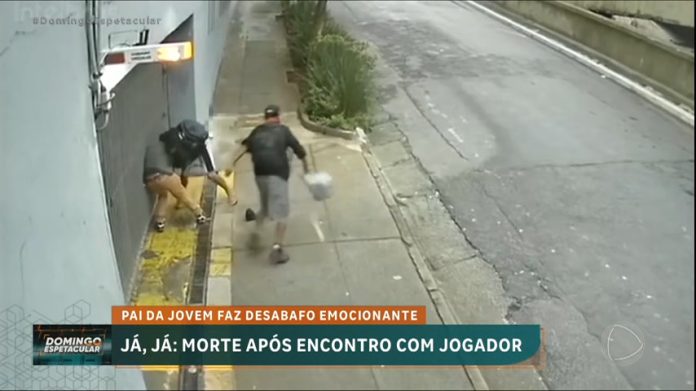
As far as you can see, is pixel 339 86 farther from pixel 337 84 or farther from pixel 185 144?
pixel 185 144

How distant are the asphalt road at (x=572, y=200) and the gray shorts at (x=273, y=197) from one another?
4.43 feet

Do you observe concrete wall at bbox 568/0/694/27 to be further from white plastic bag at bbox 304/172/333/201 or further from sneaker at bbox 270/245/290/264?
sneaker at bbox 270/245/290/264

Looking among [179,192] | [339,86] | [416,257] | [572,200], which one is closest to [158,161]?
[179,192]

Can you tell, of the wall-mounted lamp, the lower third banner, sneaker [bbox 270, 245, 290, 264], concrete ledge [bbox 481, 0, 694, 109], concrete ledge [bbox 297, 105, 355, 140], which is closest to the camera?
concrete ledge [bbox 481, 0, 694, 109]

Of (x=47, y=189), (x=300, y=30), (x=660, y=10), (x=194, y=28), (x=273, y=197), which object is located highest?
(x=660, y=10)

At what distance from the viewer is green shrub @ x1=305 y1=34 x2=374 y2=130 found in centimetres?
721

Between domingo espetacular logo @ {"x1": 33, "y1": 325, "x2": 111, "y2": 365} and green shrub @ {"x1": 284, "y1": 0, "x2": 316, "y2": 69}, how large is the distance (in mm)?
7463

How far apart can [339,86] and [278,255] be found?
12.8ft

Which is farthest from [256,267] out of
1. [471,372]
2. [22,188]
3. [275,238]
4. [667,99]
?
[667,99]

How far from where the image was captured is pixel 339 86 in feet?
24.4

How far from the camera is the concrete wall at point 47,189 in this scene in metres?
1.59

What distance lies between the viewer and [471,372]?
326cm

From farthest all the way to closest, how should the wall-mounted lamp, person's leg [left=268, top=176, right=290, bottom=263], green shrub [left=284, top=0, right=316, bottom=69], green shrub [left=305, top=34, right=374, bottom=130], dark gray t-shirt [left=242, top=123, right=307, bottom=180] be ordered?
green shrub [left=284, top=0, right=316, bottom=69], green shrub [left=305, top=34, right=374, bottom=130], person's leg [left=268, top=176, right=290, bottom=263], dark gray t-shirt [left=242, top=123, right=307, bottom=180], the wall-mounted lamp

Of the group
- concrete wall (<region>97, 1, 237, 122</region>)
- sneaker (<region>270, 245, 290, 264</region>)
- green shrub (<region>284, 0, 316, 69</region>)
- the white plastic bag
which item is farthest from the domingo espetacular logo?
green shrub (<region>284, 0, 316, 69</region>)
